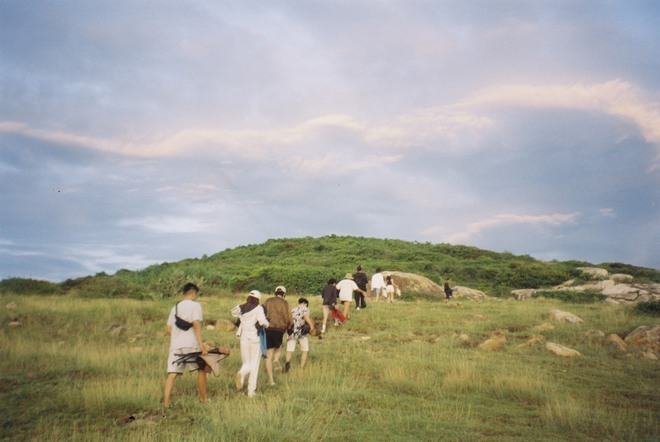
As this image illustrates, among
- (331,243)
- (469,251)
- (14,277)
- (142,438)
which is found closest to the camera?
(142,438)

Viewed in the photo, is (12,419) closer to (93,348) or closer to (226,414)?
A: (226,414)

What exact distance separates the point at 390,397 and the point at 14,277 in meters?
28.8

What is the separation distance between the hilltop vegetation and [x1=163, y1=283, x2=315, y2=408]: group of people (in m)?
17.7

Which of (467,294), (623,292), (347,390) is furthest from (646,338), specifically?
(623,292)

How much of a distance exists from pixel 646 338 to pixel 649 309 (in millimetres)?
7044

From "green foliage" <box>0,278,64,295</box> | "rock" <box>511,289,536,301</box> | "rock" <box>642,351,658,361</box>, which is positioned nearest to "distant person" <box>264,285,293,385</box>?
"rock" <box>642,351,658,361</box>

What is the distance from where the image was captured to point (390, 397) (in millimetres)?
9578

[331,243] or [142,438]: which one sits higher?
[331,243]

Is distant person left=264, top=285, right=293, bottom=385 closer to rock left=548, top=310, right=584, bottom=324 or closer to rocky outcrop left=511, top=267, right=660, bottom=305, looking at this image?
rock left=548, top=310, right=584, bottom=324

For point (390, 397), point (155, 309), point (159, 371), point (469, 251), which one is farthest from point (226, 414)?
point (469, 251)

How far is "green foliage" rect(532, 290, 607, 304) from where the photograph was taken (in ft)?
102

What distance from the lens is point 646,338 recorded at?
15086 millimetres

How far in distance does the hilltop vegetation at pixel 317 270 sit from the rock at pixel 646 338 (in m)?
23.0

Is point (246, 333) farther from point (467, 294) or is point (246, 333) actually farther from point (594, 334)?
point (467, 294)
